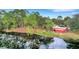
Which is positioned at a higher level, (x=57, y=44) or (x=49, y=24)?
(x=49, y=24)

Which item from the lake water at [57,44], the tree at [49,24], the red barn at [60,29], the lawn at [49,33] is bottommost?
the lake water at [57,44]

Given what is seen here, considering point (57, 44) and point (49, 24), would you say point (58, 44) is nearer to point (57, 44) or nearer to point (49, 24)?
point (57, 44)

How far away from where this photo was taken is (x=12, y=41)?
1.13 metres

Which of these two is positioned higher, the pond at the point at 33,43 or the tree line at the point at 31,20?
the tree line at the point at 31,20

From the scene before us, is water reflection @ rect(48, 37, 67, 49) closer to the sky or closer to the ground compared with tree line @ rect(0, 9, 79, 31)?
closer to the ground

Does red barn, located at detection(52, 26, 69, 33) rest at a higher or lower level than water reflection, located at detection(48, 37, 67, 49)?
higher

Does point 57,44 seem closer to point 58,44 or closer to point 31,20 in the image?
point 58,44

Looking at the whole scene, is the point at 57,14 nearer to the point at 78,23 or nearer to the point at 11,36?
the point at 78,23

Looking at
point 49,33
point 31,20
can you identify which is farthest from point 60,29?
point 31,20

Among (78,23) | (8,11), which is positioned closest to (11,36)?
(8,11)

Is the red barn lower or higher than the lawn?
higher

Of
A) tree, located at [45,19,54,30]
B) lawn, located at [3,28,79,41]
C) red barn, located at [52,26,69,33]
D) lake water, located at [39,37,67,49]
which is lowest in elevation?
lake water, located at [39,37,67,49]

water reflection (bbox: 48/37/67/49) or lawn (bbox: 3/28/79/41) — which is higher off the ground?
lawn (bbox: 3/28/79/41)

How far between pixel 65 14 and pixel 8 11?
365 millimetres
